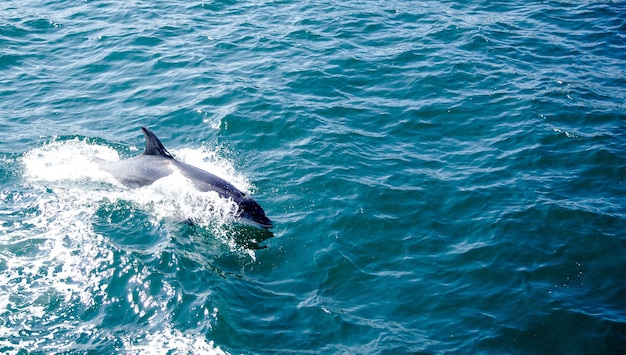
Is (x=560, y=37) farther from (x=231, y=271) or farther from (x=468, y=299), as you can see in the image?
(x=231, y=271)

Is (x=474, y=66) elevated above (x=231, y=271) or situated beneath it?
elevated above

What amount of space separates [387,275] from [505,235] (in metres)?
3.85

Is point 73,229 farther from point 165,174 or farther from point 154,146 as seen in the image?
point 154,146

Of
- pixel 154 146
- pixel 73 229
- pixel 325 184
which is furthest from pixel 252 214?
pixel 73 229

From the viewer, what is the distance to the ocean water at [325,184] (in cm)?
1402

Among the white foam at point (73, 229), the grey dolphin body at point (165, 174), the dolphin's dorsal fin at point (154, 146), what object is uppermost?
the dolphin's dorsal fin at point (154, 146)

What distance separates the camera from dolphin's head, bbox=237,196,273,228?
17.0 metres

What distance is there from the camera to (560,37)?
2728 centimetres

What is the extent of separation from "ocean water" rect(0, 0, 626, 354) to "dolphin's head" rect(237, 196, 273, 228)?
0.36 meters

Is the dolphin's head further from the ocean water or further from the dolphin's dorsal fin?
the dolphin's dorsal fin

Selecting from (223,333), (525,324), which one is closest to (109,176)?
(223,333)

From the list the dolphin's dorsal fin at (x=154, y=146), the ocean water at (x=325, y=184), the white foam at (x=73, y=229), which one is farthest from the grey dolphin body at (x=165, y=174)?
the ocean water at (x=325, y=184)

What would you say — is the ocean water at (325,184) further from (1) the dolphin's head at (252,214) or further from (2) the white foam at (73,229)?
(1) the dolphin's head at (252,214)

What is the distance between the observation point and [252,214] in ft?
55.9
